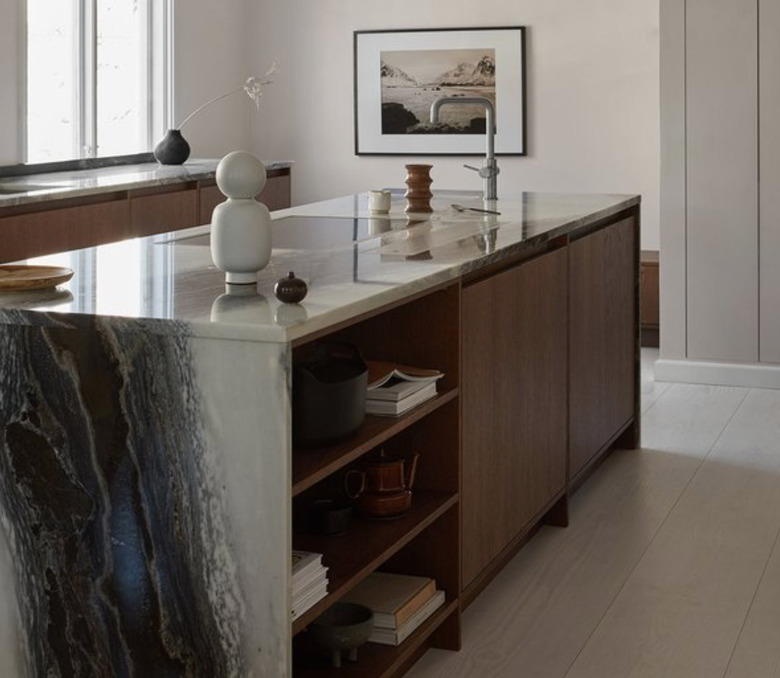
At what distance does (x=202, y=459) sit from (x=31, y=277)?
0.62 metres

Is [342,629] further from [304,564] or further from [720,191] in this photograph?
[720,191]

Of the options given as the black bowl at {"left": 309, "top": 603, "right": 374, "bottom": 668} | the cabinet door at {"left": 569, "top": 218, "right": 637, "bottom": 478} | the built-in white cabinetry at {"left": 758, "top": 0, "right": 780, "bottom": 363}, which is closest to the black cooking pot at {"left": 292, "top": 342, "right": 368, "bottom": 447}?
the black bowl at {"left": 309, "top": 603, "right": 374, "bottom": 668}

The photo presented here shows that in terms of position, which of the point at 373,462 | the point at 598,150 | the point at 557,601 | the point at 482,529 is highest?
the point at 598,150

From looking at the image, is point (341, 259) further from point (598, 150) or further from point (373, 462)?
point (598, 150)

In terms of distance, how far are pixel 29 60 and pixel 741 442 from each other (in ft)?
12.6

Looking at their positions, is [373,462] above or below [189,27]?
below

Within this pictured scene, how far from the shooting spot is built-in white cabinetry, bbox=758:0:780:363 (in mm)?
6070

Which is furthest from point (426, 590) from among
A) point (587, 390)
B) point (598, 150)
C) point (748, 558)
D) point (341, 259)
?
point (598, 150)

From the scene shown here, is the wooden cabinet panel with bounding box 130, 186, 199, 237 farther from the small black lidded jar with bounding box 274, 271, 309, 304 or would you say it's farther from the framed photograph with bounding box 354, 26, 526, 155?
the small black lidded jar with bounding box 274, 271, 309, 304

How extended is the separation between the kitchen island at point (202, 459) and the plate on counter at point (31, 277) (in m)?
0.02

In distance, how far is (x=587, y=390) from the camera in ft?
14.5

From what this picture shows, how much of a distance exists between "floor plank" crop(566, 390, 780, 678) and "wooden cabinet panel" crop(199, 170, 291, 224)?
8.89 feet

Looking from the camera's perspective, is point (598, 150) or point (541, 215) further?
→ point (598, 150)

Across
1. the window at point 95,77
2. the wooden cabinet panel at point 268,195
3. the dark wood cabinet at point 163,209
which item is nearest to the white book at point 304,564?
the dark wood cabinet at point 163,209
